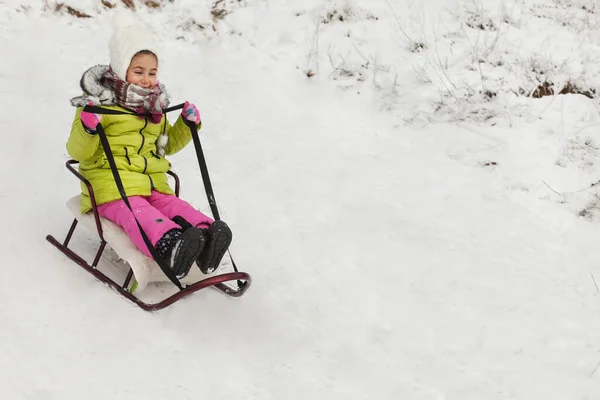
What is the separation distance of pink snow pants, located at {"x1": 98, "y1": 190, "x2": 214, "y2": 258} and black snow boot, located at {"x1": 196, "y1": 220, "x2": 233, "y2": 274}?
217 mm

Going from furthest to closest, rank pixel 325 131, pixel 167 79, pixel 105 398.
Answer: pixel 167 79
pixel 325 131
pixel 105 398

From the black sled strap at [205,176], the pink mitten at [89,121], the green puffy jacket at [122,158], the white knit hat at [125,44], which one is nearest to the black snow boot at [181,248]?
the black sled strap at [205,176]

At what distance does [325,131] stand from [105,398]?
3435 mm

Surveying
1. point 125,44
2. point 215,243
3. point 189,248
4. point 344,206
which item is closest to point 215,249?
point 215,243

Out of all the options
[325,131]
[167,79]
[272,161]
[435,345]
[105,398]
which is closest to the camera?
[105,398]

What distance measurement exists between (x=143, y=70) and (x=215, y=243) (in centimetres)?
117

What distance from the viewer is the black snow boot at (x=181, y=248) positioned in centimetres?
346

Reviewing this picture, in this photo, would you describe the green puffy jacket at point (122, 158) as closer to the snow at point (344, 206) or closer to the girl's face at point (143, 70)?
the girl's face at point (143, 70)

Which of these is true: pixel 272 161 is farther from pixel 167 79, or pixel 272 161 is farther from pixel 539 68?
pixel 539 68

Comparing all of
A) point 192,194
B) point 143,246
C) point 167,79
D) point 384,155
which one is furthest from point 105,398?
point 167,79

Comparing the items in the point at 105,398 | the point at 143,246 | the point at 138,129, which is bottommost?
the point at 105,398

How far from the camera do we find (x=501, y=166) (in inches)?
205

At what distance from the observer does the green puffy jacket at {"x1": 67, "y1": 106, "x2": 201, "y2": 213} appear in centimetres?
381

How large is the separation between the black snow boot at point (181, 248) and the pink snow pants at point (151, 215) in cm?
5
